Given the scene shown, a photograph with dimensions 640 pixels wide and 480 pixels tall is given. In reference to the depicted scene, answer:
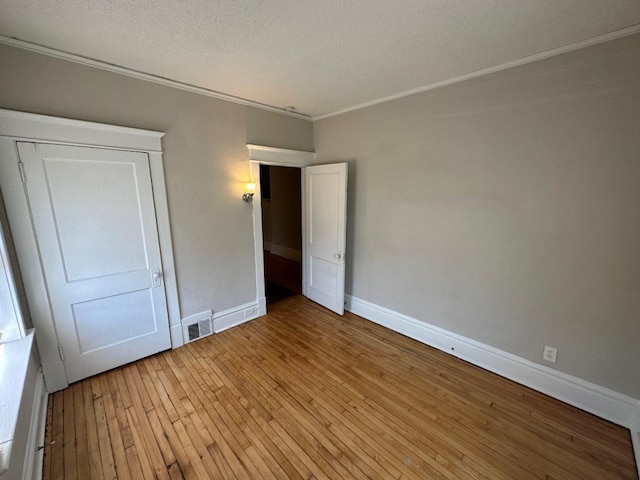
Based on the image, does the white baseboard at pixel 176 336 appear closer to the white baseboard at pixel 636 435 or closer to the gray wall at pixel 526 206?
the gray wall at pixel 526 206

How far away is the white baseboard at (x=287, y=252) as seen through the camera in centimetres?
621

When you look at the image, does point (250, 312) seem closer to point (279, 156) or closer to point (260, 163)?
point (260, 163)

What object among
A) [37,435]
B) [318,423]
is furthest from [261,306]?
[37,435]

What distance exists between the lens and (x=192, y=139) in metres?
2.67

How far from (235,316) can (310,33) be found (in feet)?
9.69

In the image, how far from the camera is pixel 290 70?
222cm

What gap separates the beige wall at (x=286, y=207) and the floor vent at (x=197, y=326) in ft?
10.7

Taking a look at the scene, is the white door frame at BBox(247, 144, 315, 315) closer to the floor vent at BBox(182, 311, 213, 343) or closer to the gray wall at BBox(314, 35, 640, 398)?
the floor vent at BBox(182, 311, 213, 343)

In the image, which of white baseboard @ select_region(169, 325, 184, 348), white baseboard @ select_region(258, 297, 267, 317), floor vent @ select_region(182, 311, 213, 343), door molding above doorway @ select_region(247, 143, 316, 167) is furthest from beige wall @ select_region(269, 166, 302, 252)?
white baseboard @ select_region(169, 325, 184, 348)

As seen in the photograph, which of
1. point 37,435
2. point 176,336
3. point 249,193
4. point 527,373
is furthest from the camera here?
point 249,193

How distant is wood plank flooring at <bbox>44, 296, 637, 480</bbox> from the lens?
162 centimetres

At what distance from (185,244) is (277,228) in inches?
158

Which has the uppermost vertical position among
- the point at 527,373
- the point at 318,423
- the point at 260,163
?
the point at 260,163

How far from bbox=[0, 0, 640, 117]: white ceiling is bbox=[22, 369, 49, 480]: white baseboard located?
2.46 metres
